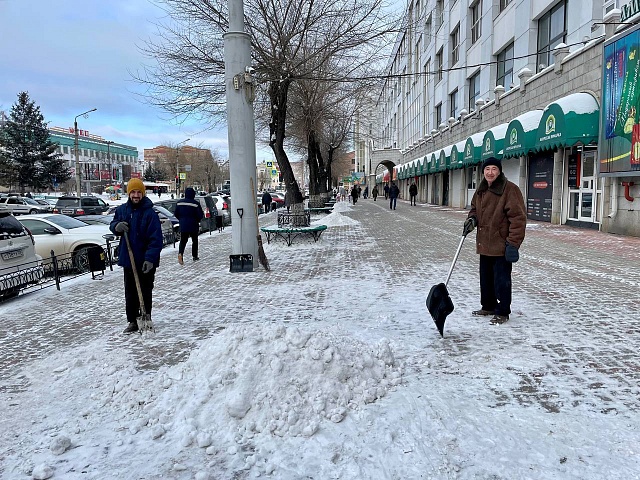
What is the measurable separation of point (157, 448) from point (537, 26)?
21765 millimetres

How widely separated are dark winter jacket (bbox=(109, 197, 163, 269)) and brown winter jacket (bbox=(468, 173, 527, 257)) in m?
3.71

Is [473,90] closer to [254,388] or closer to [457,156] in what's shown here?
[457,156]

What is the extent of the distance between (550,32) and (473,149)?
6.49 meters

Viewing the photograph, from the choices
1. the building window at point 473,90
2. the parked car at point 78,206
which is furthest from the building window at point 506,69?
the parked car at point 78,206

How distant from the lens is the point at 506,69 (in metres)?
22.6

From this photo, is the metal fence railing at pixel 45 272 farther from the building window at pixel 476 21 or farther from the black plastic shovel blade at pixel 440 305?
the building window at pixel 476 21

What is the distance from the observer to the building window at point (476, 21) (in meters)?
26.8

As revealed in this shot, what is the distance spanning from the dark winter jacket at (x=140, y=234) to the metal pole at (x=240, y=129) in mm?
3678

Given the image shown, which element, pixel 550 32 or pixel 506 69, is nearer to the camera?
pixel 550 32

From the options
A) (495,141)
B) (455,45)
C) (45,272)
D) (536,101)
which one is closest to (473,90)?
(455,45)

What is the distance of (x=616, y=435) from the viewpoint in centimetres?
283

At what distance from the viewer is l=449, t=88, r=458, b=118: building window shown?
3294 cm

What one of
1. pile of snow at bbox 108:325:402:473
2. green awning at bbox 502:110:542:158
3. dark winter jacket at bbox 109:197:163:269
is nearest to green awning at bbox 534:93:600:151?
green awning at bbox 502:110:542:158

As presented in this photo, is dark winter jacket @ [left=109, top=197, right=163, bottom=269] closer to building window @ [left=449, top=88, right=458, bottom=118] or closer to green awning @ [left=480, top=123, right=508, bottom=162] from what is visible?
green awning @ [left=480, top=123, right=508, bottom=162]
